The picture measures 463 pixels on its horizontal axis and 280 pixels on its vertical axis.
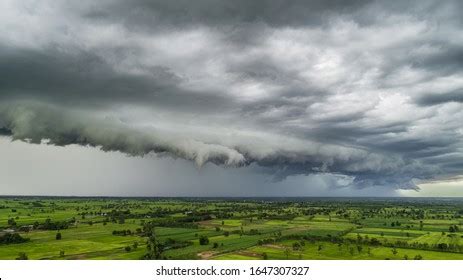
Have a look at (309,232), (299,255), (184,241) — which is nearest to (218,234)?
(184,241)

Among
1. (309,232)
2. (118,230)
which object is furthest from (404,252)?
(118,230)

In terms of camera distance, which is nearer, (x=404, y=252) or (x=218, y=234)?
(x=404, y=252)

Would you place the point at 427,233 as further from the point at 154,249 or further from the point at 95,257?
the point at 95,257

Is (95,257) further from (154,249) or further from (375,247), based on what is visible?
(375,247)
